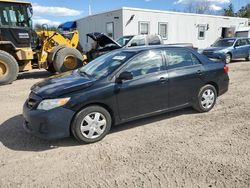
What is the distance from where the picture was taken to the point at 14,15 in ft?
30.2

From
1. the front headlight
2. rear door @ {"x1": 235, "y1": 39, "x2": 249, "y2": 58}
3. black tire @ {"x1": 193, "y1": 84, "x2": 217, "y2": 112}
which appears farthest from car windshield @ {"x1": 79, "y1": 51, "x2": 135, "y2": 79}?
rear door @ {"x1": 235, "y1": 39, "x2": 249, "y2": 58}

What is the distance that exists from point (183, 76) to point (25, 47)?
7391 mm

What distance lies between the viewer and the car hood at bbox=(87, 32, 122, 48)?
10750 millimetres

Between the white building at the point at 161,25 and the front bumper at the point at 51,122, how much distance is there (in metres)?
13.4

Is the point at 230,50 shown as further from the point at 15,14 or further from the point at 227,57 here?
the point at 15,14

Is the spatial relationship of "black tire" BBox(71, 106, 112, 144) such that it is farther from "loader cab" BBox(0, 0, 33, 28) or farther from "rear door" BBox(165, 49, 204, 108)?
"loader cab" BBox(0, 0, 33, 28)

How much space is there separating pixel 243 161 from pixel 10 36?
913cm

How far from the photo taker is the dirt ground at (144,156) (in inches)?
113

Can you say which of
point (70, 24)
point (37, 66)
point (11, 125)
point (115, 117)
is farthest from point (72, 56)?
point (70, 24)

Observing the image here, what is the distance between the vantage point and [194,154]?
3.39 m

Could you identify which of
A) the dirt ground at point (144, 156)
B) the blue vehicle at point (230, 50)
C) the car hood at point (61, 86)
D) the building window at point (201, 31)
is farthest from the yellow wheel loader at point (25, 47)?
the building window at point (201, 31)

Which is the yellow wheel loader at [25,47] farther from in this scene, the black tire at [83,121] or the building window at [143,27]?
the building window at [143,27]

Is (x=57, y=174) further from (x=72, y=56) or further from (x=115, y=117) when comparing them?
(x=72, y=56)

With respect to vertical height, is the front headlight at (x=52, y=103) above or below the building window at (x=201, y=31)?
below
